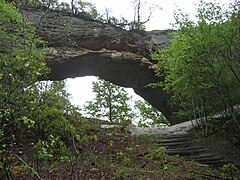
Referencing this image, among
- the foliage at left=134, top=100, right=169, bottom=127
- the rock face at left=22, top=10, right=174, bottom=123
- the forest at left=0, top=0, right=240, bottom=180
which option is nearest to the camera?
the forest at left=0, top=0, right=240, bottom=180

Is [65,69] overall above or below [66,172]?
above

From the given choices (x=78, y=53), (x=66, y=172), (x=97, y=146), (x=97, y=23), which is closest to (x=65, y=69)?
(x=78, y=53)

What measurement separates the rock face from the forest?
5058 mm

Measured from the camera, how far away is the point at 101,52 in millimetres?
13852

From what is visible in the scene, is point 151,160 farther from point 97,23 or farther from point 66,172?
point 97,23

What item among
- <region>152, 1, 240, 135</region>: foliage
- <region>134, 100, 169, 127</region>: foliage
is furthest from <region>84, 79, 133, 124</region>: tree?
<region>152, 1, 240, 135</region>: foliage

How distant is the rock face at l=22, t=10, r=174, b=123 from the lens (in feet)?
42.5

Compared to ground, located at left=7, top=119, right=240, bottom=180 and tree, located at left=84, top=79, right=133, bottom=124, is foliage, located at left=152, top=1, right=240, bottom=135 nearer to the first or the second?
ground, located at left=7, top=119, right=240, bottom=180

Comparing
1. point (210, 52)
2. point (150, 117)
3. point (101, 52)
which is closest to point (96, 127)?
point (210, 52)

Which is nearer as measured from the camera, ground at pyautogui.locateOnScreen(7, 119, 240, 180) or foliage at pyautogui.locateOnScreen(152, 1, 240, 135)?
ground at pyautogui.locateOnScreen(7, 119, 240, 180)

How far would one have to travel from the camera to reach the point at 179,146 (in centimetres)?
891

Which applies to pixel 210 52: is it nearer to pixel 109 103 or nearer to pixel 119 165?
pixel 119 165

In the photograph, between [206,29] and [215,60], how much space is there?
98 cm

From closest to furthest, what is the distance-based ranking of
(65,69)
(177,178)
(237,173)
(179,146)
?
(177,178)
(237,173)
(179,146)
(65,69)
